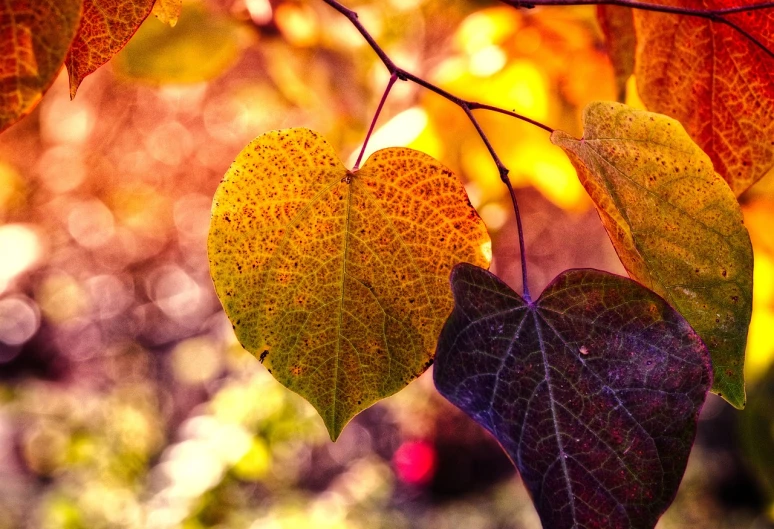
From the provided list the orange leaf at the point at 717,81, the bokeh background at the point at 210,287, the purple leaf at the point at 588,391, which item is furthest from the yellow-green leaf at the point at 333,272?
the bokeh background at the point at 210,287

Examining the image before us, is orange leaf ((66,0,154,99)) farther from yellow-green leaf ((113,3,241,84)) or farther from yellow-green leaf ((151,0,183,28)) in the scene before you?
yellow-green leaf ((113,3,241,84))

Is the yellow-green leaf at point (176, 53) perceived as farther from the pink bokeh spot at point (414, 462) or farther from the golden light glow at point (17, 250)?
the golden light glow at point (17, 250)

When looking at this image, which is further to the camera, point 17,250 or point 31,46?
point 17,250

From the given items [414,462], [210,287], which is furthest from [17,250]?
[414,462]

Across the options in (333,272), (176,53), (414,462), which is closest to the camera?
(333,272)

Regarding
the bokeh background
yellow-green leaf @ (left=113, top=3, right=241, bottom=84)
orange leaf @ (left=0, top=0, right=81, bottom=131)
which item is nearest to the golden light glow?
the bokeh background

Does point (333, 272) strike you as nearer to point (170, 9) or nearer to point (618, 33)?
point (170, 9)
